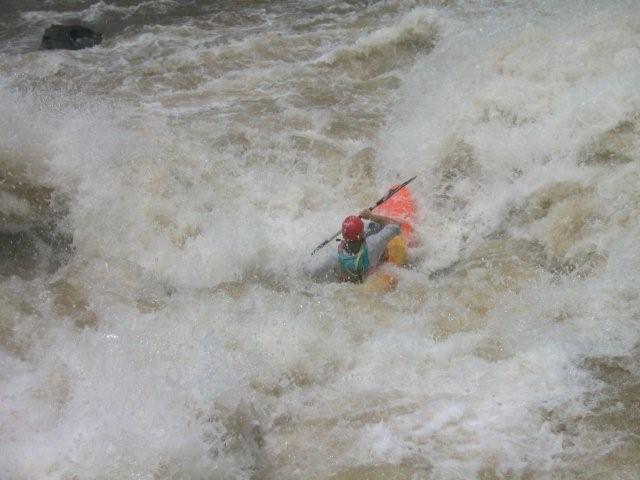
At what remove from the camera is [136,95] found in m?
7.28

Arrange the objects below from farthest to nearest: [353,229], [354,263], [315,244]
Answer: [315,244] → [354,263] → [353,229]

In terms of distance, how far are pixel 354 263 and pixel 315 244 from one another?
0.80 m

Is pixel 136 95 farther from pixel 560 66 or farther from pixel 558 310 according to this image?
pixel 558 310

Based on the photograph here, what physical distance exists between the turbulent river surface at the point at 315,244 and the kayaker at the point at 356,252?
19cm

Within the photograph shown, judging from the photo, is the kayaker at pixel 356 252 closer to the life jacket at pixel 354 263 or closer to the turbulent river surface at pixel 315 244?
the life jacket at pixel 354 263

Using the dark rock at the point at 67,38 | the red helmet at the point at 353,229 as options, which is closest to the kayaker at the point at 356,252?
the red helmet at the point at 353,229

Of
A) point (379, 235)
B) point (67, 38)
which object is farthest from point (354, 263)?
point (67, 38)

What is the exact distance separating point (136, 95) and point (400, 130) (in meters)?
3.22

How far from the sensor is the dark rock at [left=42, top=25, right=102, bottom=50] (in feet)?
29.0

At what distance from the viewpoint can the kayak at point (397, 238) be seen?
4.35 m

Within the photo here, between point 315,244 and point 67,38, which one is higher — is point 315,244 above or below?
below

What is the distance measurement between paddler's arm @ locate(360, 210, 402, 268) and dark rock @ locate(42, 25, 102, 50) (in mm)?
6107

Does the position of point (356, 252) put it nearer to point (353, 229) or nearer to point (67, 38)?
point (353, 229)

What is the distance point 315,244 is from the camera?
16.9 feet
